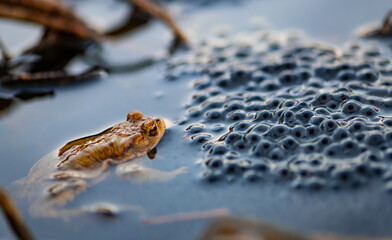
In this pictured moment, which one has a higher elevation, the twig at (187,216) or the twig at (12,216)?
the twig at (187,216)

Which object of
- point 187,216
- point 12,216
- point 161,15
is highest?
point 161,15

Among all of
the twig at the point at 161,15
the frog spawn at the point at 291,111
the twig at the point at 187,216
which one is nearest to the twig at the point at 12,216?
the twig at the point at 187,216

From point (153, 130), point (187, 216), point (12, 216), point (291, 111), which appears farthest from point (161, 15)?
point (12, 216)

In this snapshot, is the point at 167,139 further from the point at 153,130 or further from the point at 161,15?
the point at 161,15

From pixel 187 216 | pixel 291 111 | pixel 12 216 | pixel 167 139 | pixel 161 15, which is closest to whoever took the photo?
pixel 12 216

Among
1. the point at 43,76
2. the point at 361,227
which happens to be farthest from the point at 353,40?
the point at 43,76

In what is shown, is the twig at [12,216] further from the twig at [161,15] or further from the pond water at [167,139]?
the twig at [161,15]
